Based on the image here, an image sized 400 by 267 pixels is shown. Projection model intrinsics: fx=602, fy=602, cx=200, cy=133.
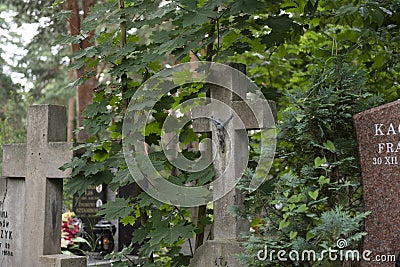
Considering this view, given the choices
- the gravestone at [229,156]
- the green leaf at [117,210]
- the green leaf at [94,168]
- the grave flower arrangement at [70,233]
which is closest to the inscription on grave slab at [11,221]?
the green leaf at [94,168]

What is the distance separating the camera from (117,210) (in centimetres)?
418

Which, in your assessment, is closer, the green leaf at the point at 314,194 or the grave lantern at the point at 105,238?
the green leaf at the point at 314,194

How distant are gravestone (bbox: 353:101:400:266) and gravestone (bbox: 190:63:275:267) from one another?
2.01ft

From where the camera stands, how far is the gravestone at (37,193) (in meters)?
4.74

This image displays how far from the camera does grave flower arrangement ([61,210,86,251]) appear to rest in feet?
27.6

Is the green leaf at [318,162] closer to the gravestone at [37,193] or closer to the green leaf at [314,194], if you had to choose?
the green leaf at [314,194]

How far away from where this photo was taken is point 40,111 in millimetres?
4941

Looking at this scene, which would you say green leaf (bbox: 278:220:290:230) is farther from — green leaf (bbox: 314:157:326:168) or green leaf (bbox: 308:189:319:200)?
green leaf (bbox: 314:157:326:168)

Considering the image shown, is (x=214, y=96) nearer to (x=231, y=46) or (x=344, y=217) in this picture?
(x=231, y=46)

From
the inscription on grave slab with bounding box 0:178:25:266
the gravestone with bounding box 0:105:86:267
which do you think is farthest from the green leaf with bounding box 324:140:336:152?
the inscription on grave slab with bounding box 0:178:25:266

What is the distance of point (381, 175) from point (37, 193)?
9.00 ft

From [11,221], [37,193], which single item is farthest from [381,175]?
[11,221]

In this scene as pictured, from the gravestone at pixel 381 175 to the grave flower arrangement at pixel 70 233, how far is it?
5464 millimetres

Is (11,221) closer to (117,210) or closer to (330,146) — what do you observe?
(117,210)
